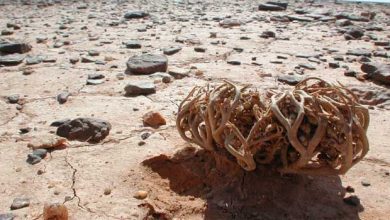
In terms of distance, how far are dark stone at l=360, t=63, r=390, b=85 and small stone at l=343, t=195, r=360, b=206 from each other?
2212mm

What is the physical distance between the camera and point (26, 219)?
2248mm

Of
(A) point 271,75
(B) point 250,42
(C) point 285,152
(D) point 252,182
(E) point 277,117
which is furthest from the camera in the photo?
(B) point 250,42

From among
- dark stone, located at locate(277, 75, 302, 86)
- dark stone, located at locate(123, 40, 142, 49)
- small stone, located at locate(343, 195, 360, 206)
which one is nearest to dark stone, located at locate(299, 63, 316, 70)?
dark stone, located at locate(277, 75, 302, 86)

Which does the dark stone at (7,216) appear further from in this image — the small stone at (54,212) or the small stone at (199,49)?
the small stone at (199,49)

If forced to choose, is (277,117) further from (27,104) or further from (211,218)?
(27,104)

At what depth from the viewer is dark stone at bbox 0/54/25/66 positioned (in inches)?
195

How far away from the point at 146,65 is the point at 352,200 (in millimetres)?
2693

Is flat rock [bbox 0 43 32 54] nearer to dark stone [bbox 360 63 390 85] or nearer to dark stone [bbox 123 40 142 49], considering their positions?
dark stone [bbox 123 40 142 49]

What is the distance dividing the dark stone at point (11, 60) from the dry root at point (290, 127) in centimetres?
322

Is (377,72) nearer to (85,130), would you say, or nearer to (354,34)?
(354,34)

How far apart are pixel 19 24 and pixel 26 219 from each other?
5.87 m

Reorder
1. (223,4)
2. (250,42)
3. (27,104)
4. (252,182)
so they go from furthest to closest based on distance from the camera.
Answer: (223,4) → (250,42) → (27,104) → (252,182)

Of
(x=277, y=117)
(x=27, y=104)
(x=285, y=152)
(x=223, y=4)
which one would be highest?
(x=277, y=117)

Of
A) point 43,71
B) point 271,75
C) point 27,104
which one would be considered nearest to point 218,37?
point 271,75
